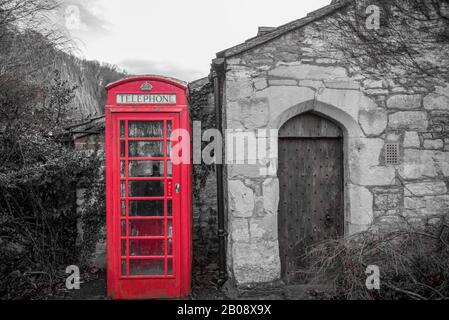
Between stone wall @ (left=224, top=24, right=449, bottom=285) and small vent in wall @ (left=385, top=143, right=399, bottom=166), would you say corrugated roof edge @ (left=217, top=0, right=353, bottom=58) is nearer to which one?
stone wall @ (left=224, top=24, right=449, bottom=285)

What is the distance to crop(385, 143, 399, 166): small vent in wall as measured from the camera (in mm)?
4797

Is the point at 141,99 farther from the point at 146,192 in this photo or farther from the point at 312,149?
the point at 312,149

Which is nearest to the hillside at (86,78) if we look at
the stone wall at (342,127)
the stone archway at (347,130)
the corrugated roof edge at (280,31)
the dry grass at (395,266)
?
the corrugated roof edge at (280,31)

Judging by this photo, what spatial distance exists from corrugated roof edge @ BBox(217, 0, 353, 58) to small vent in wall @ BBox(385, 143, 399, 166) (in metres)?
2.03

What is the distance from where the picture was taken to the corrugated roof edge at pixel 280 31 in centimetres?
457

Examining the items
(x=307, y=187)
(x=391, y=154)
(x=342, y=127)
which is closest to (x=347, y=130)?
(x=342, y=127)

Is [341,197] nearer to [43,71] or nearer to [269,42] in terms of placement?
[269,42]

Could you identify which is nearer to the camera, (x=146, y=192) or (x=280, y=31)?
(x=146, y=192)

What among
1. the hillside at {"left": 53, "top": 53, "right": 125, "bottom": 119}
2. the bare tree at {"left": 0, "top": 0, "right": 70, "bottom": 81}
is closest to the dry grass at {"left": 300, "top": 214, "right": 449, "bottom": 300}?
the hillside at {"left": 53, "top": 53, "right": 125, "bottom": 119}

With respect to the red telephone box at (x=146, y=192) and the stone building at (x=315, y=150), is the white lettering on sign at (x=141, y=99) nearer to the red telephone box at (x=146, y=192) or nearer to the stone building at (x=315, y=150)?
the red telephone box at (x=146, y=192)

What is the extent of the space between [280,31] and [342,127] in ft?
5.32

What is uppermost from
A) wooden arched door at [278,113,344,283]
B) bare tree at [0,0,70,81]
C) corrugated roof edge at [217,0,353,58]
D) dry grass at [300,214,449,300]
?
bare tree at [0,0,70,81]

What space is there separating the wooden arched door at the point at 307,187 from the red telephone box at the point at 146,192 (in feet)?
4.85

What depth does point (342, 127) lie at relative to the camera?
4.96 m
